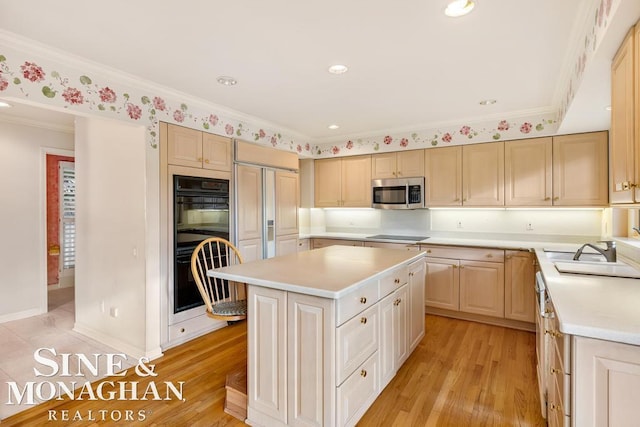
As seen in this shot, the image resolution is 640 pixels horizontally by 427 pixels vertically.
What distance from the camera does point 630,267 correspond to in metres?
2.13

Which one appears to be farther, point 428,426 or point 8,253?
point 8,253

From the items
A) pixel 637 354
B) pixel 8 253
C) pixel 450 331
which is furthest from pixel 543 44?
pixel 8 253

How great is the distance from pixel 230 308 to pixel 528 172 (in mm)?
3357

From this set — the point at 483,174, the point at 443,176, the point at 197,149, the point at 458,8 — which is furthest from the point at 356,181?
the point at 458,8

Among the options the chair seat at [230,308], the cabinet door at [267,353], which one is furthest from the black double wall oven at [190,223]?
the cabinet door at [267,353]

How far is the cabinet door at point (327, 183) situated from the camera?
16.0 ft

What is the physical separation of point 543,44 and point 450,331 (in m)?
2.68

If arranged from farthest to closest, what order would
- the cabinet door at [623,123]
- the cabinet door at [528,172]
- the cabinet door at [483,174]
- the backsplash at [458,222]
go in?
the cabinet door at [483,174]
the backsplash at [458,222]
the cabinet door at [528,172]
the cabinet door at [623,123]

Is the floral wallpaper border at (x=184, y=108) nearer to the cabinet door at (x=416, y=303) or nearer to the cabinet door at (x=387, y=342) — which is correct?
the cabinet door at (x=416, y=303)

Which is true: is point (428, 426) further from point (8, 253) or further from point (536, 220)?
point (8, 253)

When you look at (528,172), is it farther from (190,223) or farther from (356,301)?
(190,223)

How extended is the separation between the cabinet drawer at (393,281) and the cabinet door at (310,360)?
1.95ft

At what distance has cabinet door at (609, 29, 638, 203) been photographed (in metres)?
1.41

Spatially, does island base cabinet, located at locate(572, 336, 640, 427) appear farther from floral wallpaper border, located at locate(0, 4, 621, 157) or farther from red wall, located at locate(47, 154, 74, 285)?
red wall, located at locate(47, 154, 74, 285)
